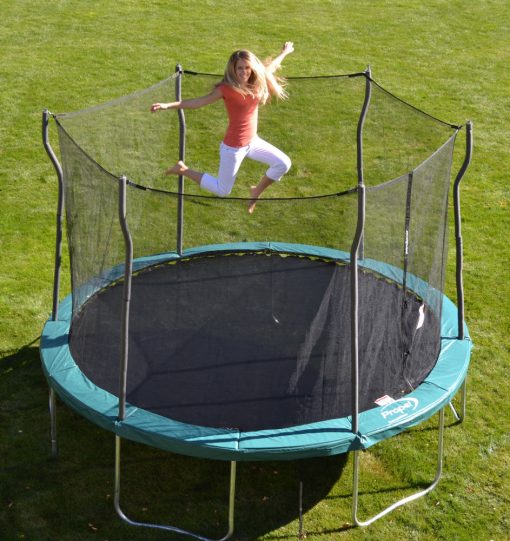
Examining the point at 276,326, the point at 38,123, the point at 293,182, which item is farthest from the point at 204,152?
the point at 276,326

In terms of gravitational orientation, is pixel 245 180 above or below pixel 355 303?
below

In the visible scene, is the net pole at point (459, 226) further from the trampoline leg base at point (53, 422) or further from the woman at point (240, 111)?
the trampoline leg base at point (53, 422)

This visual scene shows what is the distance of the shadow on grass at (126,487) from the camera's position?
5.46 m

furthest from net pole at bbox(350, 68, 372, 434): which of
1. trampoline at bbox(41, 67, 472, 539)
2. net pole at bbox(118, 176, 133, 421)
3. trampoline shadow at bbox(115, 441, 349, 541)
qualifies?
net pole at bbox(118, 176, 133, 421)

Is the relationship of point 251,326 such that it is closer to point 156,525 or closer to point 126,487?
point 126,487

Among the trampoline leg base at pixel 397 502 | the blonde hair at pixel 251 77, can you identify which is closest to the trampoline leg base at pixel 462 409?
the trampoline leg base at pixel 397 502

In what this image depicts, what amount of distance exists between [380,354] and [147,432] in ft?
5.04

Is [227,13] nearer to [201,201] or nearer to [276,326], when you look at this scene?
[276,326]

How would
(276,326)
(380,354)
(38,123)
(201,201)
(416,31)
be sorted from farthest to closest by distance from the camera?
(416,31) → (38,123) → (276,326) → (380,354) → (201,201)

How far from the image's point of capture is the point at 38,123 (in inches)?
438

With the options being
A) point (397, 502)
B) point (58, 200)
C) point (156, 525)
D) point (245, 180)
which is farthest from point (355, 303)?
point (245, 180)

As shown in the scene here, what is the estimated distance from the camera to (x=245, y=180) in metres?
9.68

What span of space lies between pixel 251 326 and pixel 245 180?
11.4 feet

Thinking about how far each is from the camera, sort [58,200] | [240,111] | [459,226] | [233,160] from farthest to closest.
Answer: [233,160]
[240,111]
[58,200]
[459,226]
